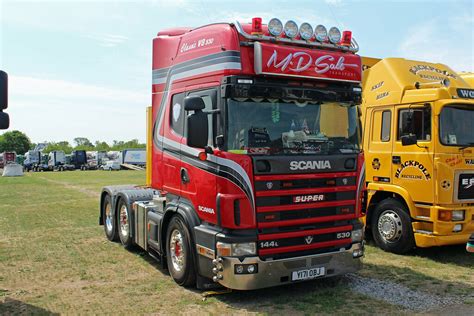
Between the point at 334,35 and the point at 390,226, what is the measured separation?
13.5ft

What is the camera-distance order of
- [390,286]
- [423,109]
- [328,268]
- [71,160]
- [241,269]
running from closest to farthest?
[241,269] → [328,268] → [390,286] → [423,109] → [71,160]

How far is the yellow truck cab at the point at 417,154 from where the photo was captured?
7887 mm

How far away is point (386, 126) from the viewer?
8.97 meters

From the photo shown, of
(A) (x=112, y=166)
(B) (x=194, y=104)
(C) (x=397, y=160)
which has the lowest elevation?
(A) (x=112, y=166)

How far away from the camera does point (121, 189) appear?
9539 mm

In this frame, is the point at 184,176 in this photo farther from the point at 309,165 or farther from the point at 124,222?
the point at 124,222

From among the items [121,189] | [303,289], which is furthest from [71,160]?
[303,289]

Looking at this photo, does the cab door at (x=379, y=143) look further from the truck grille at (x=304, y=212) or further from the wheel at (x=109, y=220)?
the wheel at (x=109, y=220)

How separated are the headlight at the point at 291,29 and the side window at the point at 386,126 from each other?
3.66 m

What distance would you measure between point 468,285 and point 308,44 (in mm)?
4158

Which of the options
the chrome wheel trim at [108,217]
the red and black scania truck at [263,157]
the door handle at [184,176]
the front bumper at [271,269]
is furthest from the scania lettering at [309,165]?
the chrome wheel trim at [108,217]

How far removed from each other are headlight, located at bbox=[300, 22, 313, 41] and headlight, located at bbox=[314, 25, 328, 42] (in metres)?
0.12

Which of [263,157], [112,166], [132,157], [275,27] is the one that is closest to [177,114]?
[263,157]

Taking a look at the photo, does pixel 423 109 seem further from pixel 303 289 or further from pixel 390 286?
pixel 303 289
